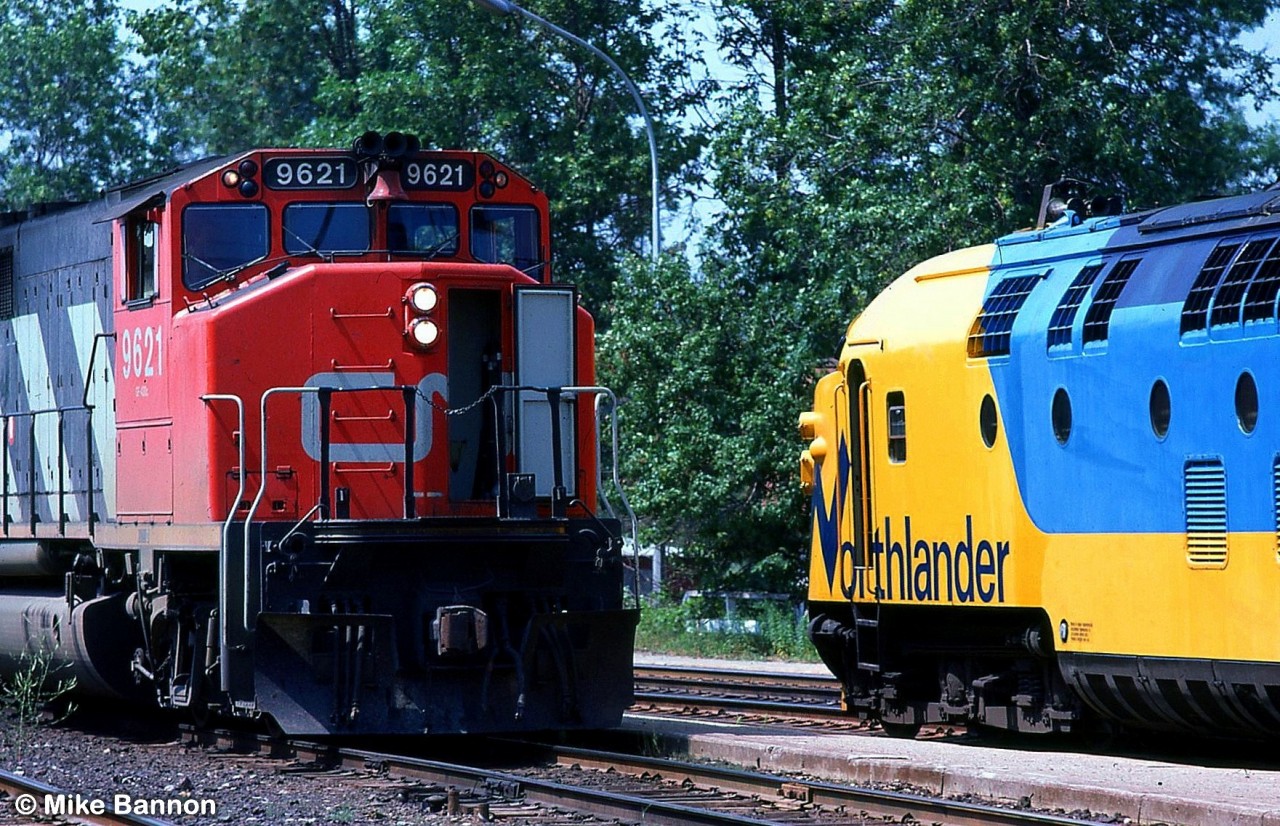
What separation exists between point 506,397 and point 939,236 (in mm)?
13046

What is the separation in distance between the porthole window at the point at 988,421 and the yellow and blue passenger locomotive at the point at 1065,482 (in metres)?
0.02

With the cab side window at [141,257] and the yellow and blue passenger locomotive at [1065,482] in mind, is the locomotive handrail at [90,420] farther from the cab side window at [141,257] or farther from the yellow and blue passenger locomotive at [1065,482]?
the yellow and blue passenger locomotive at [1065,482]

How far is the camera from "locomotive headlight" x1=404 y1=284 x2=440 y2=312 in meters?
12.2

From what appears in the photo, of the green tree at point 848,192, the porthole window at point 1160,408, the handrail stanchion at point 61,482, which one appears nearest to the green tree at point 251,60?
the green tree at point 848,192

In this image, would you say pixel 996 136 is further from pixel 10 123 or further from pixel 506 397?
pixel 10 123

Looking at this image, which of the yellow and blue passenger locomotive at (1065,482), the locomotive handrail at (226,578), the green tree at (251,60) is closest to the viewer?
the yellow and blue passenger locomotive at (1065,482)

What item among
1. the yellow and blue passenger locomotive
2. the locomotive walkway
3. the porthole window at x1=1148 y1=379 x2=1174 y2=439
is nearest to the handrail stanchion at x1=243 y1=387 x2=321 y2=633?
the locomotive walkway

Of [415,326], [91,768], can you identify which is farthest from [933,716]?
[91,768]

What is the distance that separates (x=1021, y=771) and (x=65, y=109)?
42781 millimetres

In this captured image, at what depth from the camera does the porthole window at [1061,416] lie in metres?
11.4

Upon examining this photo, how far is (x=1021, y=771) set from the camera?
1027cm

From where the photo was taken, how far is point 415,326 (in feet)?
40.1

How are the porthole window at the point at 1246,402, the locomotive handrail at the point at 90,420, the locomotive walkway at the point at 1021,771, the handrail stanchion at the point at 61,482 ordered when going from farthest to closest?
the handrail stanchion at the point at 61,482
the locomotive handrail at the point at 90,420
the porthole window at the point at 1246,402
the locomotive walkway at the point at 1021,771

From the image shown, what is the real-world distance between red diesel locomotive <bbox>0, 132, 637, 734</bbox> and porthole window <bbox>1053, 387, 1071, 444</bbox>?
308 centimetres
